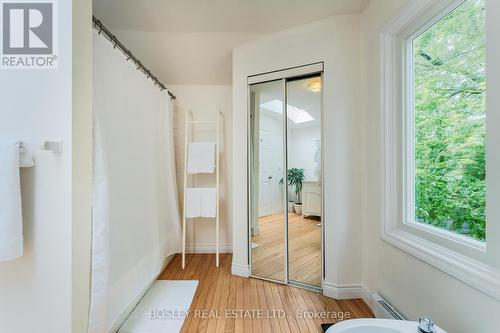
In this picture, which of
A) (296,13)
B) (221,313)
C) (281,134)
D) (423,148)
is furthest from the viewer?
(281,134)

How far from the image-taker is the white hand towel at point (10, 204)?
820 millimetres

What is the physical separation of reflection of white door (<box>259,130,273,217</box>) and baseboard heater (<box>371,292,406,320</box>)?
107 cm

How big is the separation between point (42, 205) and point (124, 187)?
63 cm

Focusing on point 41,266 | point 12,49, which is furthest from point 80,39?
point 41,266

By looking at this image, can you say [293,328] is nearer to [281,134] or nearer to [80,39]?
[281,134]

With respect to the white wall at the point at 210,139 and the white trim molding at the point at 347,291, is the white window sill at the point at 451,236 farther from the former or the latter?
the white wall at the point at 210,139

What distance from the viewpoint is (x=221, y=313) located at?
161 cm

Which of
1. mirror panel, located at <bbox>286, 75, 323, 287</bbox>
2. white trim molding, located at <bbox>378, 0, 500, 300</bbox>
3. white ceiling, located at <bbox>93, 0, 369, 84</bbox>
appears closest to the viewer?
white trim molding, located at <bbox>378, 0, 500, 300</bbox>

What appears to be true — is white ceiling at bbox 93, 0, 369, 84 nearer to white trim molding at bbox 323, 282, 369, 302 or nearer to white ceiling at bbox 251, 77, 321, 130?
white ceiling at bbox 251, 77, 321, 130

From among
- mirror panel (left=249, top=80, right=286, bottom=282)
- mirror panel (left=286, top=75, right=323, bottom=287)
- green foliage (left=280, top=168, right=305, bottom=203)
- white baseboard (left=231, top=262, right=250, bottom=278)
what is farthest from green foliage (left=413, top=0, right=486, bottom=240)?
white baseboard (left=231, top=262, right=250, bottom=278)

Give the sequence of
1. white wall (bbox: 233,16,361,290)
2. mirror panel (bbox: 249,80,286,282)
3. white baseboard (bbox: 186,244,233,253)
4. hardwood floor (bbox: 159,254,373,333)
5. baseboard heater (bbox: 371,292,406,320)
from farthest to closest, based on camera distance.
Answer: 1. white baseboard (bbox: 186,244,233,253)
2. mirror panel (bbox: 249,80,286,282)
3. white wall (bbox: 233,16,361,290)
4. hardwood floor (bbox: 159,254,373,333)
5. baseboard heater (bbox: 371,292,406,320)

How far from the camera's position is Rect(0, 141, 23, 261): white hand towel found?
2.69 feet

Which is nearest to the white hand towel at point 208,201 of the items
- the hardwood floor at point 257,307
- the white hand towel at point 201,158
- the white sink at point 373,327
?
the white hand towel at point 201,158

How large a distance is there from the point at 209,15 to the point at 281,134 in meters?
1.21
